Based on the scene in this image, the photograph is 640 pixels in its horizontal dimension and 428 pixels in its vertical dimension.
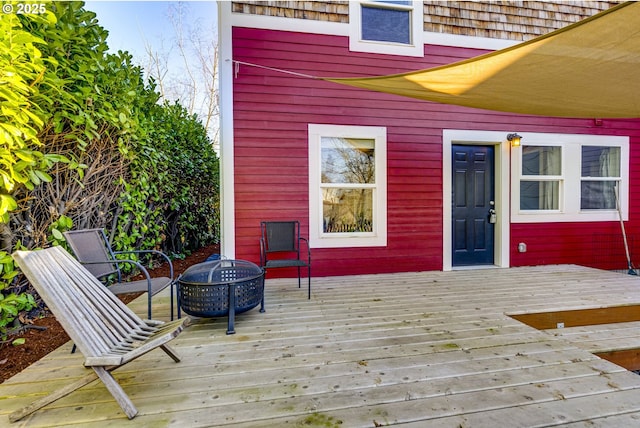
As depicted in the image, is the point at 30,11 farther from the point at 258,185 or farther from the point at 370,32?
the point at 370,32

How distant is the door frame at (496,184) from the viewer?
14.9ft

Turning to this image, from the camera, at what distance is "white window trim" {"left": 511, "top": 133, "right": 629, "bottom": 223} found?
15.5ft

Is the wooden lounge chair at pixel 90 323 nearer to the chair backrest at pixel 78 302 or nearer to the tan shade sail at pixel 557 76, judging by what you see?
the chair backrest at pixel 78 302

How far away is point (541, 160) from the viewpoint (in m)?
4.88

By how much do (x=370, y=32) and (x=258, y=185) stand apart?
2.76m

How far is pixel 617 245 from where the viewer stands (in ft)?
16.6

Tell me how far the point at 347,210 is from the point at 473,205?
2067 mm

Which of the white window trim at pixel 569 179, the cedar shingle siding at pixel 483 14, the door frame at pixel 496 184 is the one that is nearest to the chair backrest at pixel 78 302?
the cedar shingle siding at pixel 483 14

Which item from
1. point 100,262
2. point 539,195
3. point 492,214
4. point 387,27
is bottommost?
point 100,262

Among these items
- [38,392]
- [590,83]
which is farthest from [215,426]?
[590,83]

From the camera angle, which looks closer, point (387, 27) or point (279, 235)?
point (279, 235)

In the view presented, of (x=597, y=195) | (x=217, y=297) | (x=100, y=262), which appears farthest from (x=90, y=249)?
(x=597, y=195)

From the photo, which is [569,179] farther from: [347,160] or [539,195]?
[347,160]

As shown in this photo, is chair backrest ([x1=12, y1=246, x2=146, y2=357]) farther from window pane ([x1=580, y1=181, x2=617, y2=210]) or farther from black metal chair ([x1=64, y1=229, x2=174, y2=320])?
window pane ([x1=580, y1=181, x2=617, y2=210])
